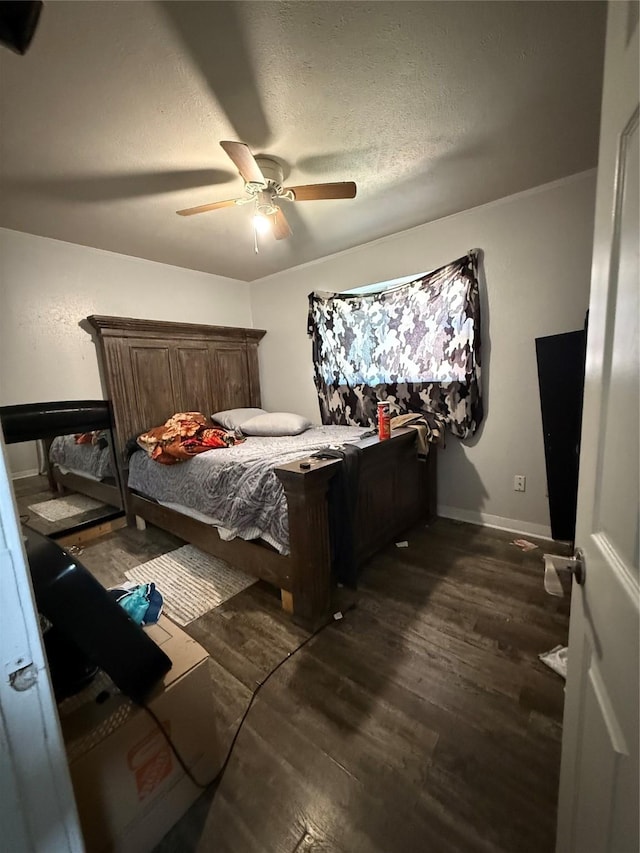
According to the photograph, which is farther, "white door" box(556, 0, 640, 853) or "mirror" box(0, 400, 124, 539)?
"mirror" box(0, 400, 124, 539)

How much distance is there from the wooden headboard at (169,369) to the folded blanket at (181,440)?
32cm

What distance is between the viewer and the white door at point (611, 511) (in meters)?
0.47

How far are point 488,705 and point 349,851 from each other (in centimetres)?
69

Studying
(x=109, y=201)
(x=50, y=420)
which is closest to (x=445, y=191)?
(x=109, y=201)

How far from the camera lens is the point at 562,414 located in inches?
86.1

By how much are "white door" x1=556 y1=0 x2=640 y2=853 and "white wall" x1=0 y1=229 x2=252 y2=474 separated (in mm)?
3283

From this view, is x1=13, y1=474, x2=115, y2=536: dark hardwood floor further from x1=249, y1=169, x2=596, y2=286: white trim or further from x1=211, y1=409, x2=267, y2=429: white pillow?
x1=249, y1=169, x2=596, y2=286: white trim

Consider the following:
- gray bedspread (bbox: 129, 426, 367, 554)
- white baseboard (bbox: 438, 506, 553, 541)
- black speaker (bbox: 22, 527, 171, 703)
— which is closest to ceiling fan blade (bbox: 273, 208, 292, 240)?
gray bedspread (bbox: 129, 426, 367, 554)

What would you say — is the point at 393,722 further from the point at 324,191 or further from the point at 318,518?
the point at 324,191

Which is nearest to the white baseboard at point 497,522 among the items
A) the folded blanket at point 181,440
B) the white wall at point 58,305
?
the folded blanket at point 181,440

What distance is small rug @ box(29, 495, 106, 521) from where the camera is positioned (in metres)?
2.71

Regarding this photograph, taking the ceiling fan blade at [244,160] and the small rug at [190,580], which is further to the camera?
the small rug at [190,580]

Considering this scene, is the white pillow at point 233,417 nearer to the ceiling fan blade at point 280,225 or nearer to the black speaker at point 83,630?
the ceiling fan blade at point 280,225

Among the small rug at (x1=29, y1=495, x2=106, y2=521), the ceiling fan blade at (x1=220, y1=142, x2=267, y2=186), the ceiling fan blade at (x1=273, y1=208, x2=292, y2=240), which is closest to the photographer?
the ceiling fan blade at (x1=220, y1=142, x2=267, y2=186)
